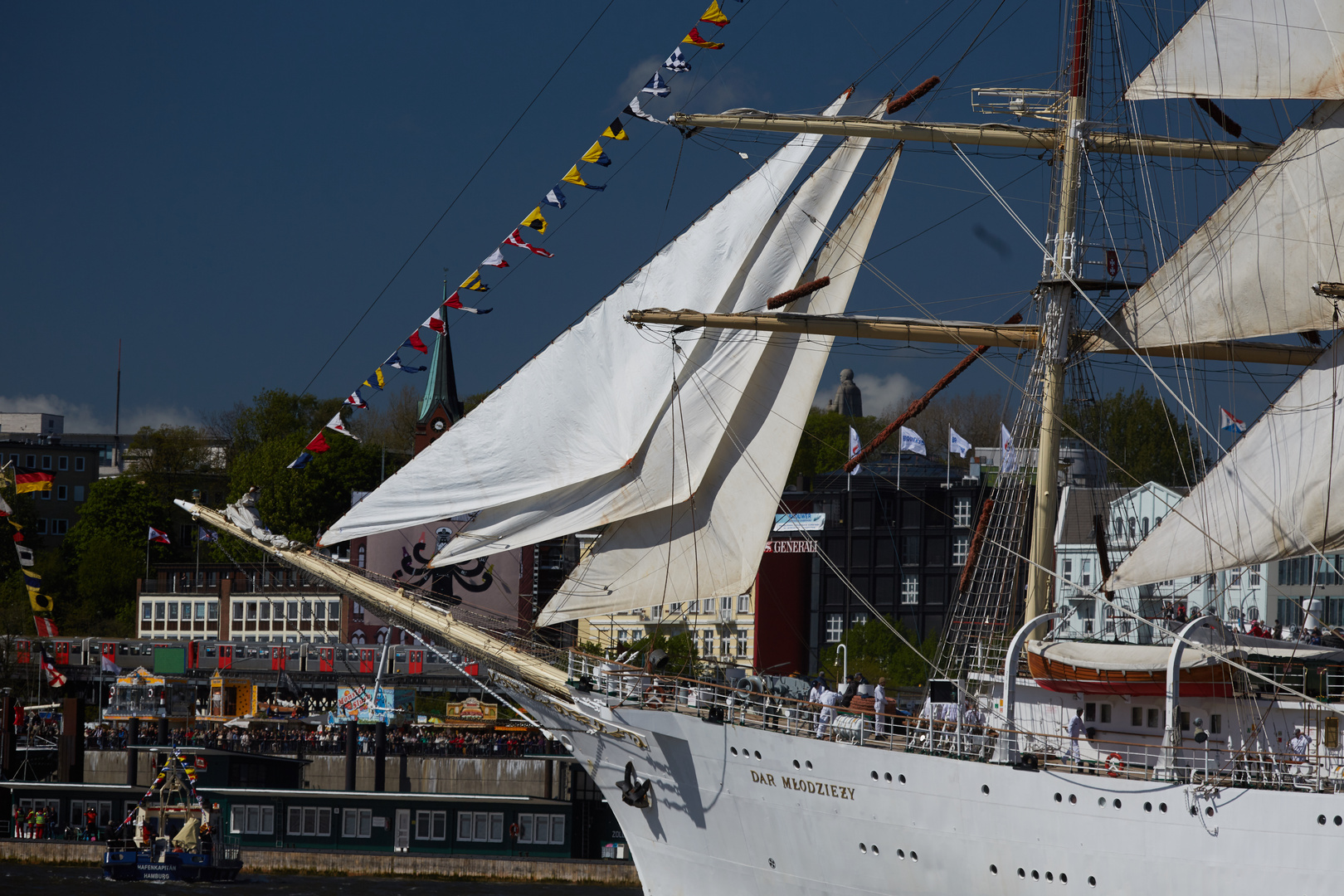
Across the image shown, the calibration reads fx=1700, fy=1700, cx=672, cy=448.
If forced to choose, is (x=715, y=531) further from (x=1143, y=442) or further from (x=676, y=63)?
(x=1143, y=442)

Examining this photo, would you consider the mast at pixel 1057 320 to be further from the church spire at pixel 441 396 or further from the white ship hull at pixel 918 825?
the church spire at pixel 441 396

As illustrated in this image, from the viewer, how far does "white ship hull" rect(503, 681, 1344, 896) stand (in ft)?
82.3

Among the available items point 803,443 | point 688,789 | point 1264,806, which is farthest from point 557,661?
point 803,443

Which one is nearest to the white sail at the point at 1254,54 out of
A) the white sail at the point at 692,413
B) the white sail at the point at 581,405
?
the white sail at the point at 692,413

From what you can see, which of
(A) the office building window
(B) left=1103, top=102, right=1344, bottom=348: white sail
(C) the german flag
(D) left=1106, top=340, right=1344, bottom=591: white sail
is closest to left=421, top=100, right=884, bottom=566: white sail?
(B) left=1103, top=102, right=1344, bottom=348: white sail

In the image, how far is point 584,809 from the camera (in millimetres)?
48062

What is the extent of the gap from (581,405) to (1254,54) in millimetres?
13912

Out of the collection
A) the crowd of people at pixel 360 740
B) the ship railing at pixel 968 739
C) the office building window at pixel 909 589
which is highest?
the office building window at pixel 909 589

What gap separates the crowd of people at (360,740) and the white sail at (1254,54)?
92.3ft

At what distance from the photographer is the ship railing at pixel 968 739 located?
84.1 ft

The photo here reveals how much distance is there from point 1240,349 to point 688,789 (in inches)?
529

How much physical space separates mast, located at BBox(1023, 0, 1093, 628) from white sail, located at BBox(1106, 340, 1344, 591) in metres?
2.21

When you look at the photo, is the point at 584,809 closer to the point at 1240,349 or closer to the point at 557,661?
the point at 557,661

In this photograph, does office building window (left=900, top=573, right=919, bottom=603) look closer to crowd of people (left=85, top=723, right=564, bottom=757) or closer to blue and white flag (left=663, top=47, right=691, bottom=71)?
crowd of people (left=85, top=723, right=564, bottom=757)
